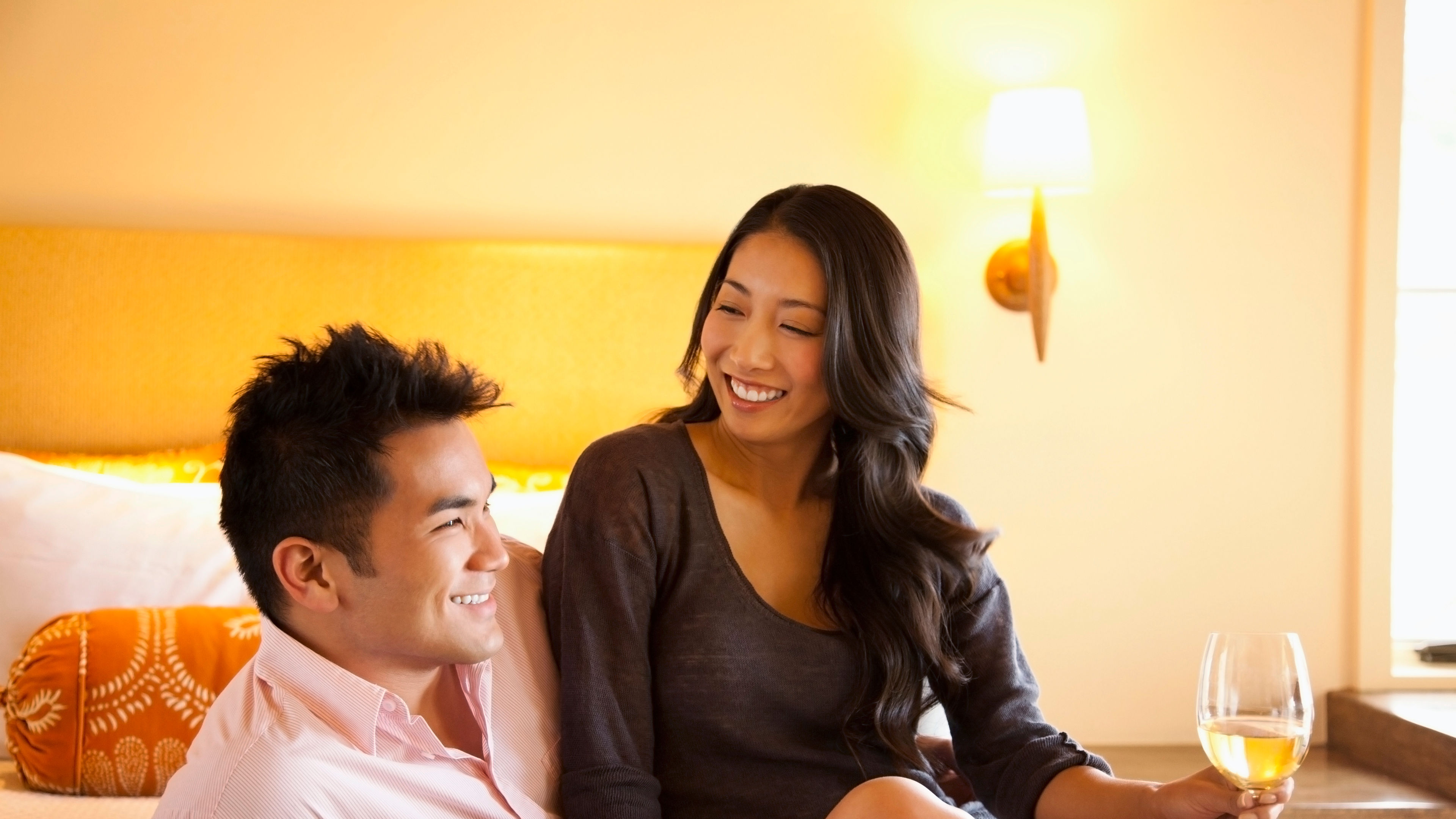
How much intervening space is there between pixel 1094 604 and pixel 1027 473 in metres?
0.33

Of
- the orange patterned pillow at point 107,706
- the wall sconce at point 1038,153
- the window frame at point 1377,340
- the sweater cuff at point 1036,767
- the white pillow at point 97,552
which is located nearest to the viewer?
the sweater cuff at point 1036,767

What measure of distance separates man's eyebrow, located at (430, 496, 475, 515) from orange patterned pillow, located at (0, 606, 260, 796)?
63cm

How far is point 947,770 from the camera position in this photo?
1.73 metres

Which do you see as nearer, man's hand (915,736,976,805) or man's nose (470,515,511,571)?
man's nose (470,515,511,571)

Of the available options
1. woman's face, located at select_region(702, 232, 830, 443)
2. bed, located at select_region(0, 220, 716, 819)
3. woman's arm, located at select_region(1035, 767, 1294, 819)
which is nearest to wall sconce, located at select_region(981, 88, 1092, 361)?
bed, located at select_region(0, 220, 716, 819)

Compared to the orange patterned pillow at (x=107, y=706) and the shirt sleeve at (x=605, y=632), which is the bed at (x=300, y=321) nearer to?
the orange patterned pillow at (x=107, y=706)

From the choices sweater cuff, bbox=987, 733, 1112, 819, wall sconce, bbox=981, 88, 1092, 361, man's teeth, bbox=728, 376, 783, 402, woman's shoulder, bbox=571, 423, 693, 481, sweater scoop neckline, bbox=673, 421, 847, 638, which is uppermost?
wall sconce, bbox=981, 88, 1092, 361

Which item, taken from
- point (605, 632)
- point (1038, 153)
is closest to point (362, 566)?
point (605, 632)

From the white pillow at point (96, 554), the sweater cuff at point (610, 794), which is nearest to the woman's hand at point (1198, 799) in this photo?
the sweater cuff at point (610, 794)

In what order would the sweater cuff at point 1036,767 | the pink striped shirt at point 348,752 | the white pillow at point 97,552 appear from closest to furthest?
1. the pink striped shirt at point 348,752
2. the sweater cuff at point 1036,767
3. the white pillow at point 97,552

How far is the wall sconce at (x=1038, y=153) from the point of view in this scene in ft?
8.74

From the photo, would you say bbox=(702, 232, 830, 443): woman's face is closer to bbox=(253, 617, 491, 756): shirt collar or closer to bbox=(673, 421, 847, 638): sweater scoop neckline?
bbox=(673, 421, 847, 638): sweater scoop neckline

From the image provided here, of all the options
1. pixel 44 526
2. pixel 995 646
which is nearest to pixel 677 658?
pixel 995 646

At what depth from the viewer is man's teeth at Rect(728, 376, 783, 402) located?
5.08ft
